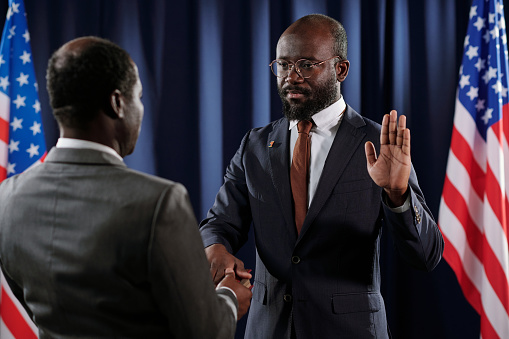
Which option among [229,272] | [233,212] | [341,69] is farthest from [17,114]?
[229,272]

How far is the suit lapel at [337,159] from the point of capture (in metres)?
1.68

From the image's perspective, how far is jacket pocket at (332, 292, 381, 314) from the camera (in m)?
1.66

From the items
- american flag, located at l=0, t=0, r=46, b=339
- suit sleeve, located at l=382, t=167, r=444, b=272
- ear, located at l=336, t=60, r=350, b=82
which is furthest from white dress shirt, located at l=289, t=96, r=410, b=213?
american flag, located at l=0, t=0, r=46, b=339

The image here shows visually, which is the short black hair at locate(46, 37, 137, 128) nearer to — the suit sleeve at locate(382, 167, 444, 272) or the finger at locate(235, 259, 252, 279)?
the finger at locate(235, 259, 252, 279)

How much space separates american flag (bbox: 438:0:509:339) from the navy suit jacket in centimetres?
133

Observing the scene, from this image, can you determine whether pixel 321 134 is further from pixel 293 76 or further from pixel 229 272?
pixel 229 272

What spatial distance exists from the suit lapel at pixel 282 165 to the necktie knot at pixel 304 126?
61 mm

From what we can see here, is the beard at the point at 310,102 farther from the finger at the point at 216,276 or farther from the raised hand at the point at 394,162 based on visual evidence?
the finger at the point at 216,276

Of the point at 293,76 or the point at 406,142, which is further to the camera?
the point at 293,76

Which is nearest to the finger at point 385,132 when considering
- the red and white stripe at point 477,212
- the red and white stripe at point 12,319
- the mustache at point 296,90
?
the mustache at point 296,90

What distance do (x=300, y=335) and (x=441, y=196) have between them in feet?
5.86

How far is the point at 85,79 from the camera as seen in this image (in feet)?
3.17

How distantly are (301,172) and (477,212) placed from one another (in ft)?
5.32

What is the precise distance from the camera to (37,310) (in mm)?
1014
